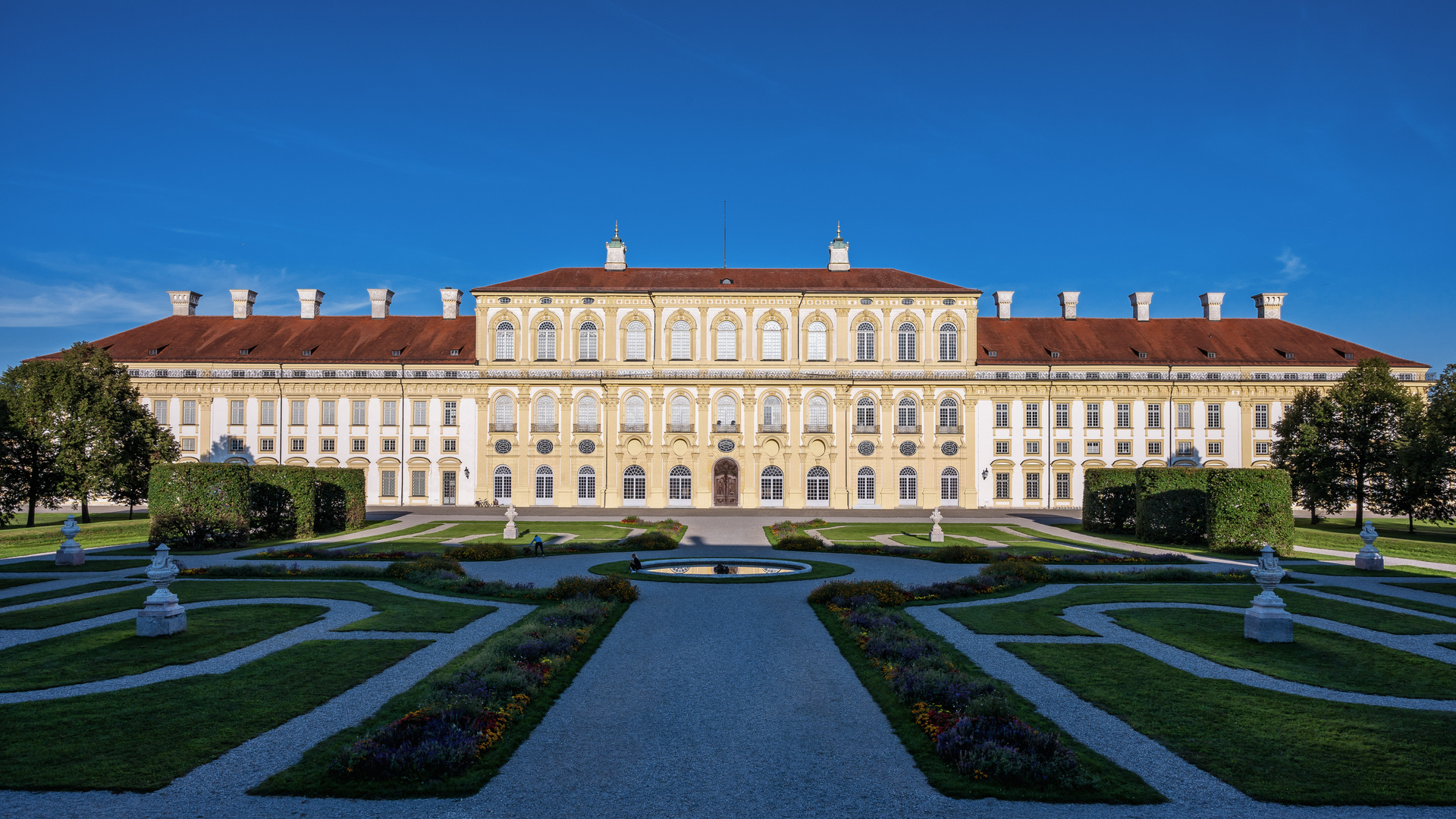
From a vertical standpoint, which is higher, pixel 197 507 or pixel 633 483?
pixel 197 507

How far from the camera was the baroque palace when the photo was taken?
5509 centimetres

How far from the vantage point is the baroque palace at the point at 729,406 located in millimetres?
55094

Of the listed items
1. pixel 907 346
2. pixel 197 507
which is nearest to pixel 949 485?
pixel 907 346

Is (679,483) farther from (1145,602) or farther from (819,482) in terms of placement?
(1145,602)

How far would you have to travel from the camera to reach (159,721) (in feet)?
34.7

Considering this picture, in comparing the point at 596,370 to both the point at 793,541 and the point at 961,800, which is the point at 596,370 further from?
the point at 961,800

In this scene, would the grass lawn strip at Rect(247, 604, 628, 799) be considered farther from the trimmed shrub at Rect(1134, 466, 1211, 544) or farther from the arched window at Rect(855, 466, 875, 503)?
the arched window at Rect(855, 466, 875, 503)

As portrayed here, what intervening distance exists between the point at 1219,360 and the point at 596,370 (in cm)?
4480

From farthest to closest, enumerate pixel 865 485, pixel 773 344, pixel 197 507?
pixel 773 344
pixel 865 485
pixel 197 507

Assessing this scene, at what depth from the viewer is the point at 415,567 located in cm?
2405

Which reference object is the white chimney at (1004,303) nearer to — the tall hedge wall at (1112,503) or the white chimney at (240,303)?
the tall hedge wall at (1112,503)

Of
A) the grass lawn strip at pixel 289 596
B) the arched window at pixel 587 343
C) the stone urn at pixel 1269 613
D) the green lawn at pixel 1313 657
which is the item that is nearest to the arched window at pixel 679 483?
the arched window at pixel 587 343

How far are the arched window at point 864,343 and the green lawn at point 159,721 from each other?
1784 inches

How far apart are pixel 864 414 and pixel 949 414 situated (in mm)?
6131
